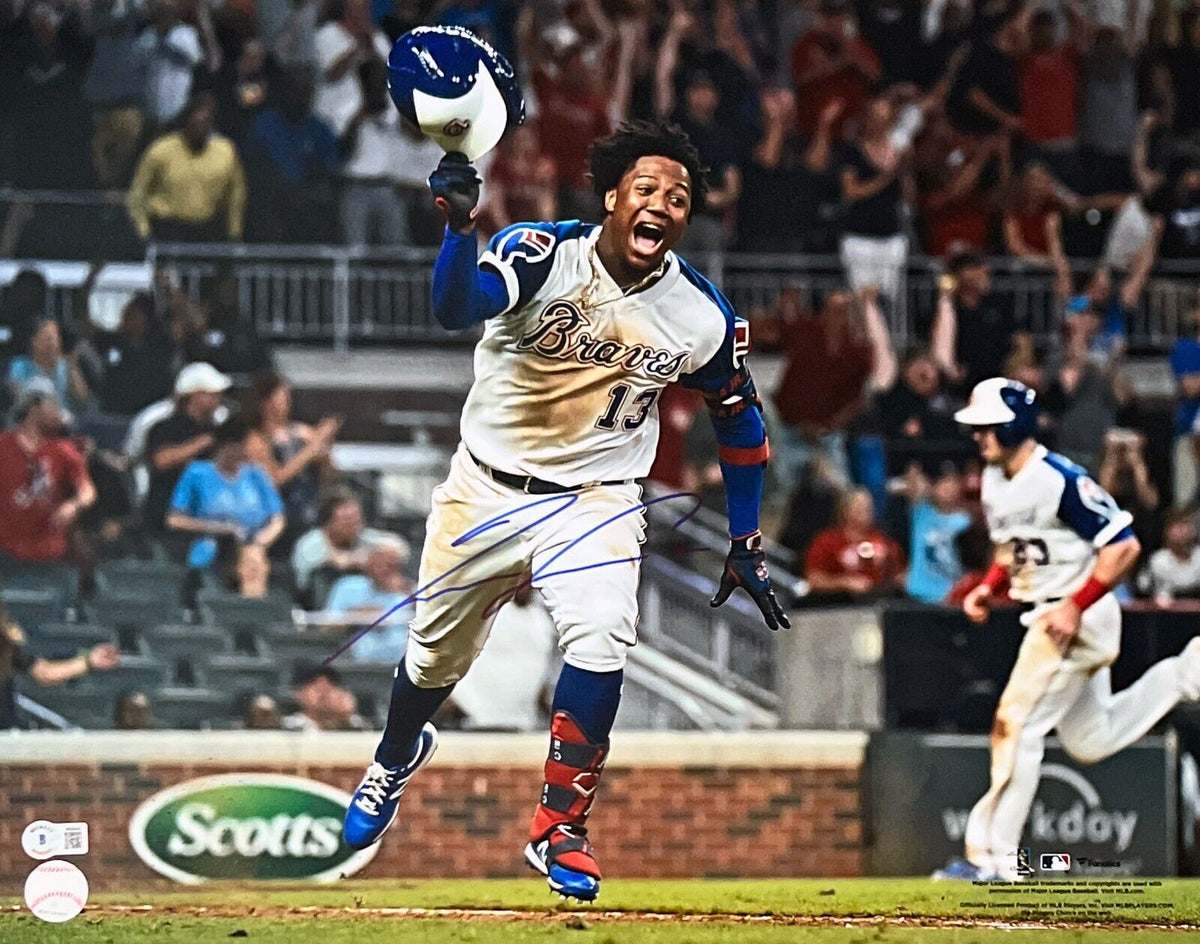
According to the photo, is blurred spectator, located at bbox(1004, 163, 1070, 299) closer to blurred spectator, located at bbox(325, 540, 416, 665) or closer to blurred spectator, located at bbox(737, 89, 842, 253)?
blurred spectator, located at bbox(737, 89, 842, 253)

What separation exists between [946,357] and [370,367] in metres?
3.69

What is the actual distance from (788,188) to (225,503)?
4578 mm

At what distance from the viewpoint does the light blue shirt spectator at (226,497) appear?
1202cm

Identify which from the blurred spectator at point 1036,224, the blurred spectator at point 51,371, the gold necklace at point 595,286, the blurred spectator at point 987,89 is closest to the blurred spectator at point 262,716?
the blurred spectator at point 51,371

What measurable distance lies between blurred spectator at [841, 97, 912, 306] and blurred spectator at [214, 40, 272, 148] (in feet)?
12.7

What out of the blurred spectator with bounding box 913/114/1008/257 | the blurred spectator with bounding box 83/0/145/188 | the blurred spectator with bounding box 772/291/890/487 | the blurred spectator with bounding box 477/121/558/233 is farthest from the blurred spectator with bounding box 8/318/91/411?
the blurred spectator with bounding box 913/114/1008/257

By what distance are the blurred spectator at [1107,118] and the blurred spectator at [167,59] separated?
247 inches

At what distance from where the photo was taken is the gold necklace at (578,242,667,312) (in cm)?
749

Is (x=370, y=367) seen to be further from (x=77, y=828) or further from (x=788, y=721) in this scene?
(x=77, y=828)

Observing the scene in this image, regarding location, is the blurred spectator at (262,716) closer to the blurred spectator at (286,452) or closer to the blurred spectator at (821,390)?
the blurred spectator at (286,452)

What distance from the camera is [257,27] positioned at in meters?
14.6

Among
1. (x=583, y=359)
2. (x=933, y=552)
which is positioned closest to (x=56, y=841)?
(x=583, y=359)

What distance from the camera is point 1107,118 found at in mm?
15625

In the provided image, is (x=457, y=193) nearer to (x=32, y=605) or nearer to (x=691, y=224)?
(x=32, y=605)
